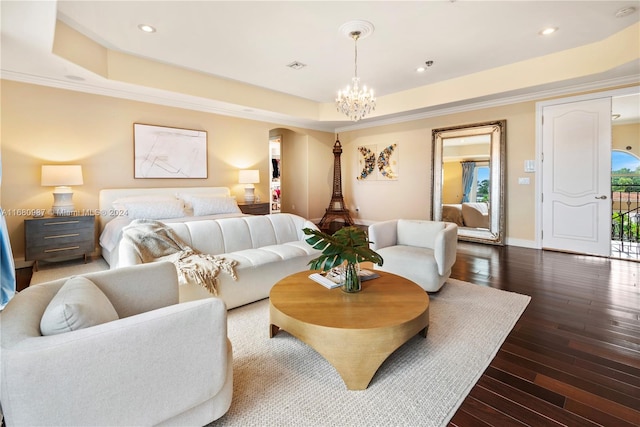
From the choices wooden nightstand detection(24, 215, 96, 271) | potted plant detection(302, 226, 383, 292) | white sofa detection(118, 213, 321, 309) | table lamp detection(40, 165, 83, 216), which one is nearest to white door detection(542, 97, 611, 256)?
white sofa detection(118, 213, 321, 309)

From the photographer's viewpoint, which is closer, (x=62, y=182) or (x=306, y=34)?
(x=306, y=34)

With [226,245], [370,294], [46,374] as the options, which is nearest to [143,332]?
[46,374]

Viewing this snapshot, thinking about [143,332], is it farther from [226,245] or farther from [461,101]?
[461,101]

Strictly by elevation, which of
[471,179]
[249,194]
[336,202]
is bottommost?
[336,202]

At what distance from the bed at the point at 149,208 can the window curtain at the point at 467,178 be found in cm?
430

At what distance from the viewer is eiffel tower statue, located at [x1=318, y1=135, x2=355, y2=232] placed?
733 centimetres

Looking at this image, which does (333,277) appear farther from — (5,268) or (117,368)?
(5,268)

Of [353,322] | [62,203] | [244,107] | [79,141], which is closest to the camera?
[353,322]

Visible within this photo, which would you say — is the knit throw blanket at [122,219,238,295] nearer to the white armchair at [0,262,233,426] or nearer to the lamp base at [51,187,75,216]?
the white armchair at [0,262,233,426]

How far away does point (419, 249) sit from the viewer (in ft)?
10.8

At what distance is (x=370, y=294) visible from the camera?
82.2 inches

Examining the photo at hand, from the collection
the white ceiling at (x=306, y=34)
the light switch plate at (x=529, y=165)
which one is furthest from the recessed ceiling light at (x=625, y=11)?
the light switch plate at (x=529, y=165)

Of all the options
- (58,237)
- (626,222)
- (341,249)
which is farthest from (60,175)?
(626,222)

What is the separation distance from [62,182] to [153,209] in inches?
43.9
